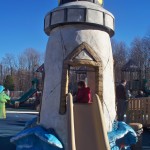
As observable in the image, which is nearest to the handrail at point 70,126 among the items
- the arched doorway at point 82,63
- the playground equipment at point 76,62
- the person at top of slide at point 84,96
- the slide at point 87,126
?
the slide at point 87,126

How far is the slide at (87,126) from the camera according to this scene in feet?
23.0

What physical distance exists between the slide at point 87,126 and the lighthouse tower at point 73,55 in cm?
40

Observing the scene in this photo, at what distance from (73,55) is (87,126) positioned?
187 centimetres

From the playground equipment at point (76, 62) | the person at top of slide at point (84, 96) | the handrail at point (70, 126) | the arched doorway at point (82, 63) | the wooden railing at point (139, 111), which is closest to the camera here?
the handrail at point (70, 126)

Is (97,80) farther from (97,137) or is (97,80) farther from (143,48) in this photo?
(143,48)

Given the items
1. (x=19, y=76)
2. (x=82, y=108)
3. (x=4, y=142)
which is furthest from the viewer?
(x=19, y=76)

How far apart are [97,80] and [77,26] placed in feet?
5.04

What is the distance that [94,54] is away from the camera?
27.2ft

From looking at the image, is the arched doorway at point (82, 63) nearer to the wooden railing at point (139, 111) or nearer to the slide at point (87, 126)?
the slide at point (87, 126)

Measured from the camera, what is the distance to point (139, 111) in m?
14.7

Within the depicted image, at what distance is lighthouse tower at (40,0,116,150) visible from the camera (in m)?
8.11

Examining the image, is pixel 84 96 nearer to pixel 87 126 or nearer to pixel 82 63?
pixel 82 63

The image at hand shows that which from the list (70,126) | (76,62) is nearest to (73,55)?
(76,62)

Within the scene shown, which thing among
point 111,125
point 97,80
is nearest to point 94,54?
point 97,80
